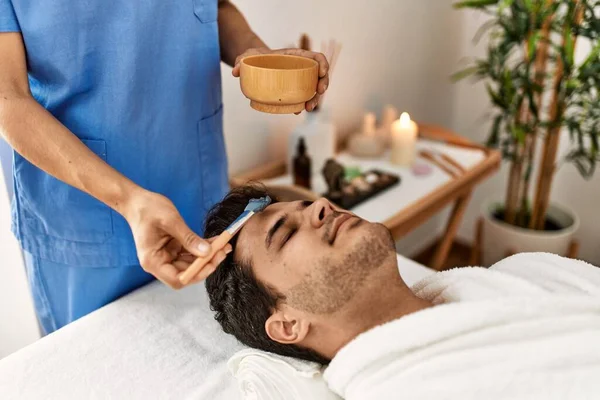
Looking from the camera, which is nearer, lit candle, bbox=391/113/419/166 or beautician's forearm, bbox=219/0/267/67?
beautician's forearm, bbox=219/0/267/67

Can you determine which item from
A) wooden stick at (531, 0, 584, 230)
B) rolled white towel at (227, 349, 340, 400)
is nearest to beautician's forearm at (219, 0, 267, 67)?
rolled white towel at (227, 349, 340, 400)

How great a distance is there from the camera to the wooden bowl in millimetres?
985

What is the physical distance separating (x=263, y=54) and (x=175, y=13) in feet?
0.71

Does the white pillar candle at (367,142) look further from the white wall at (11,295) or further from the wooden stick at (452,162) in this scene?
the white wall at (11,295)

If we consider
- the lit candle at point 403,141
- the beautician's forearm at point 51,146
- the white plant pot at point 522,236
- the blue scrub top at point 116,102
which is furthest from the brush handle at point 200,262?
the white plant pot at point 522,236

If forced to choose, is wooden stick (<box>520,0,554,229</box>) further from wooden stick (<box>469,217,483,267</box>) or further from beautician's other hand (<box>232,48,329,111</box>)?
beautician's other hand (<box>232,48,329,111</box>)

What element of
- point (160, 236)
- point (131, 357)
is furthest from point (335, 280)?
point (131, 357)

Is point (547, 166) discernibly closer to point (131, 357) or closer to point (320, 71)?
point (320, 71)

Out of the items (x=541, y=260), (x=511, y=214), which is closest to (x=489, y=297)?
(x=541, y=260)

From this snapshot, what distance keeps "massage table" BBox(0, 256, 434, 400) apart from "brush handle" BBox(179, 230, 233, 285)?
1.17ft

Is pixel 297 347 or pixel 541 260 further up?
pixel 541 260

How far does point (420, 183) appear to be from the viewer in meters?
2.03

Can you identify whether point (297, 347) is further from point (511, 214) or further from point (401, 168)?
point (511, 214)

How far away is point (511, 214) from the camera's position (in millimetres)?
2428
